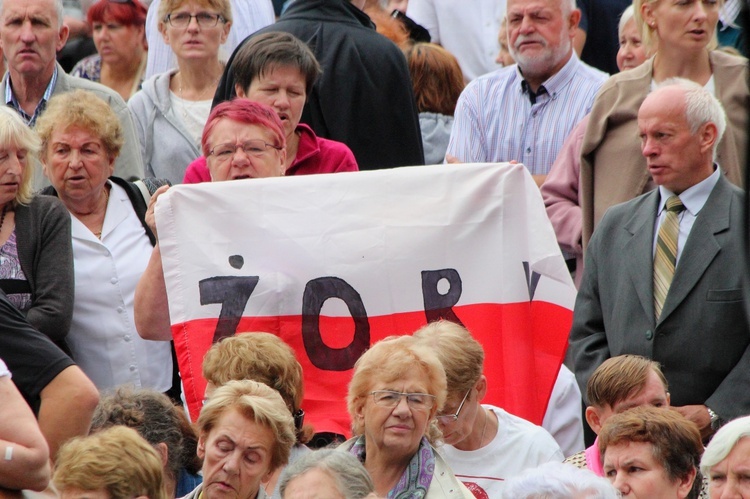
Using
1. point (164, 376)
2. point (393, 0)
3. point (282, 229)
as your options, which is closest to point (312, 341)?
point (282, 229)

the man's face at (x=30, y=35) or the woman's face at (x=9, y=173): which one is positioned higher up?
the man's face at (x=30, y=35)

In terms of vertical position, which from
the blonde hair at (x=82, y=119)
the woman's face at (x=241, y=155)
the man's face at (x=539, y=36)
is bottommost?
the woman's face at (x=241, y=155)

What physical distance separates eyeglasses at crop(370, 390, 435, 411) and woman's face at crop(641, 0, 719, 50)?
2.85 metres

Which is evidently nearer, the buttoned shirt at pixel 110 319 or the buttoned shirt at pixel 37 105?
the buttoned shirt at pixel 110 319

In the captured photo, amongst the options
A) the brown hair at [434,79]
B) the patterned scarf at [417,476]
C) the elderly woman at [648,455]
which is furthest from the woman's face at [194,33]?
the elderly woman at [648,455]

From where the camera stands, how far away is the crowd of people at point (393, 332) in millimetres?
5086

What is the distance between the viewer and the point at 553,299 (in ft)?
20.1

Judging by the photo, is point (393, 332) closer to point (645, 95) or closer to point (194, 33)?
point (645, 95)

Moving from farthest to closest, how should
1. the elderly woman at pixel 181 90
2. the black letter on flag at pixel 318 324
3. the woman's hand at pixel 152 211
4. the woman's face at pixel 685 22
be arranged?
the elderly woman at pixel 181 90
the woman's face at pixel 685 22
the woman's hand at pixel 152 211
the black letter on flag at pixel 318 324

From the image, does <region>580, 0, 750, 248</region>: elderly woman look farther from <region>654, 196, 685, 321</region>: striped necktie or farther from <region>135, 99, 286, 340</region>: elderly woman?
<region>135, 99, 286, 340</region>: elderly woman

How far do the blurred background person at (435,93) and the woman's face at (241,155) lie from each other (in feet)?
8.46

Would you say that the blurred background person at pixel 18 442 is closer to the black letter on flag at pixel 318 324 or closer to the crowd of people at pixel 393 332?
the crowd of people at pixel 393 332

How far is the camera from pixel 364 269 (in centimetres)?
615

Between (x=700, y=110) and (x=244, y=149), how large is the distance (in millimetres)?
2017
